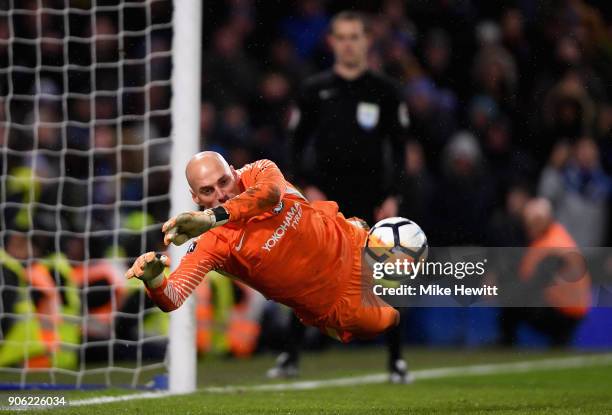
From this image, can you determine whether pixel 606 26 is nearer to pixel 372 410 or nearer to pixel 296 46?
pixel 296 46

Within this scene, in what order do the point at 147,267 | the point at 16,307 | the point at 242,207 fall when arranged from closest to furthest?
the point at 147,267, the point at 242,207, the point at 16,307

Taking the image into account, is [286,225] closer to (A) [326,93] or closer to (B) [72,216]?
(A) [326,93]

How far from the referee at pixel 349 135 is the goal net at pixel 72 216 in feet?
3.46

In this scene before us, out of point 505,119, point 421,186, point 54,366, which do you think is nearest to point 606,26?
point 505,119

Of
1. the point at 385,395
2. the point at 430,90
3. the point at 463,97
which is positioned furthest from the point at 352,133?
the point at 463,97

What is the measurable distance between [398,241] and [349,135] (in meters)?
2.56

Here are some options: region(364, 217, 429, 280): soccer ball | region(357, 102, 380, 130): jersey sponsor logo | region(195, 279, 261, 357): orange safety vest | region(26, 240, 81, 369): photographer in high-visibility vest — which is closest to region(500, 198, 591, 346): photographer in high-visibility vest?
region(195, 279, 261, 357): orange safety vest

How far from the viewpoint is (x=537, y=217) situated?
11641mm

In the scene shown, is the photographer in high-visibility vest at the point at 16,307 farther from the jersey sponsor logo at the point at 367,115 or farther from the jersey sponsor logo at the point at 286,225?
the jersey sponsor logo at the point at 286,225

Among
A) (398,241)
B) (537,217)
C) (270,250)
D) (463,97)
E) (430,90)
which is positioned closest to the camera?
(270,250)

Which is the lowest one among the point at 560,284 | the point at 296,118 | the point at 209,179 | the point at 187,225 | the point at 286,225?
the point at 560,284

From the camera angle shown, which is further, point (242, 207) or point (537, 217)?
point (537, 217)

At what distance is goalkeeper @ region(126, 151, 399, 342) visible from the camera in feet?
16.4

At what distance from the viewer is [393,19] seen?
1327 cm
